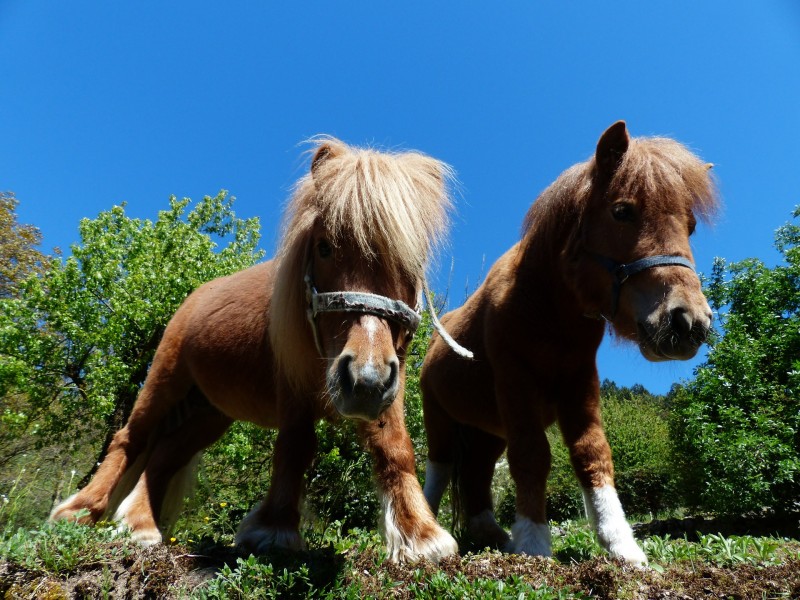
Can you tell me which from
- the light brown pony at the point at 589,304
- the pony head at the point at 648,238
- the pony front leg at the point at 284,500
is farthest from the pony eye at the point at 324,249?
the pony head at the point at 648,238

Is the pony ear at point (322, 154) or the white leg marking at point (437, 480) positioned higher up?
the pony ear at point (322, 154)

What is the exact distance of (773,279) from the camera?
12.7 metres

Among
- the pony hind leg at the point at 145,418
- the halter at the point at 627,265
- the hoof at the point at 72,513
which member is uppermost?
the halter at the point at 627,265

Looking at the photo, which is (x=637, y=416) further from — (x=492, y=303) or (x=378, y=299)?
(x=378, y=299)

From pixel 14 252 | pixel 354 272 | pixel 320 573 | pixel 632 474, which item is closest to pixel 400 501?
pixel 320 573

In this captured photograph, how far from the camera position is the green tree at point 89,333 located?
923 cm

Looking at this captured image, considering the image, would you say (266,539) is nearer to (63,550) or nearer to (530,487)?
(63,550)

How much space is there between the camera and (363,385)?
68.7 inches

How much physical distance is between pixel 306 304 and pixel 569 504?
15.8 meters

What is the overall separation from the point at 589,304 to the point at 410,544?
1.64m

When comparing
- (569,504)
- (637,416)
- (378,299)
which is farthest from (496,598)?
(637,416)

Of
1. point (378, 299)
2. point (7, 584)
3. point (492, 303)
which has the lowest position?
point (7, 584)

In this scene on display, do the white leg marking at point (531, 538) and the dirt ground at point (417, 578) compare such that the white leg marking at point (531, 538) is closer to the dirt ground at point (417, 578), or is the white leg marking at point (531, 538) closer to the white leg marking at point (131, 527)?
the dirt ground at point (417, 578)

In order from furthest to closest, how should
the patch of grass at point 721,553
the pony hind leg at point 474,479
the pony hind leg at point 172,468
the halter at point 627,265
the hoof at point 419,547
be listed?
the pony hind leg at point 474,479 < the pony hind leg at point 172,468 < the patch of grass at point 721,553 < the halter at point 627,265 < the hoof at point 419,547
